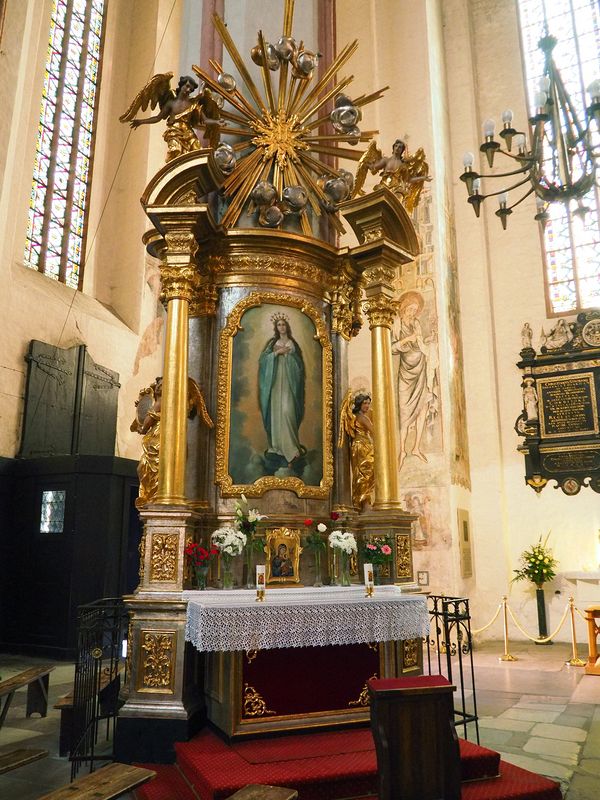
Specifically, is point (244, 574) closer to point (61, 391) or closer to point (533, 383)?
point (61, 391)

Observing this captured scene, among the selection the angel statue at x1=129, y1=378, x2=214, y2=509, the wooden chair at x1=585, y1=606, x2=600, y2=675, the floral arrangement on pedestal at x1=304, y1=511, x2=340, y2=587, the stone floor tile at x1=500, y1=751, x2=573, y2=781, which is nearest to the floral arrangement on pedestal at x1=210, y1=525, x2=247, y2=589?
the angel statue at x1=129, y1=378, x2=214, y2=509

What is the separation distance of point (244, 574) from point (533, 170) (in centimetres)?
575

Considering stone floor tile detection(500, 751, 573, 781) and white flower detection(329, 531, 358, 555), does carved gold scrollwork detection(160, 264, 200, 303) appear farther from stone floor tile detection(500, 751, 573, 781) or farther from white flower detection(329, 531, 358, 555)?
stone floor tile detection(500, 751, 573, 781)

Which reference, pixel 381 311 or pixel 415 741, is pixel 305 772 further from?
pixel 381 311

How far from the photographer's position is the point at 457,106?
14430 millimetres

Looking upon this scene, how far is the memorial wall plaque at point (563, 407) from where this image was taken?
1228 centimetres

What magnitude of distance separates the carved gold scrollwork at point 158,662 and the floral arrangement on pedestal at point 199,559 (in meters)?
0.56

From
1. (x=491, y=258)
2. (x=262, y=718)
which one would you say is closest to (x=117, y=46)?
(x=491, y=258)

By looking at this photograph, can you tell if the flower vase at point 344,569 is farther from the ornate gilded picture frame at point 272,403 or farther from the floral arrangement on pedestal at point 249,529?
the floral arrangement on pedestal at point 249,529

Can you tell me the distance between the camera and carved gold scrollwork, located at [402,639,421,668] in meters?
5.55

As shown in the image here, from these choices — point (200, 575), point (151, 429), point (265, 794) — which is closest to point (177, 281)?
point (151, 429)

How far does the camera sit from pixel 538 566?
11695mm

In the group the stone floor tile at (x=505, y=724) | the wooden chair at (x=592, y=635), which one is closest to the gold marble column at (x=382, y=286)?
the stone floor tile at (x=505, y=724)

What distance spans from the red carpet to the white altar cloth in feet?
2.10
